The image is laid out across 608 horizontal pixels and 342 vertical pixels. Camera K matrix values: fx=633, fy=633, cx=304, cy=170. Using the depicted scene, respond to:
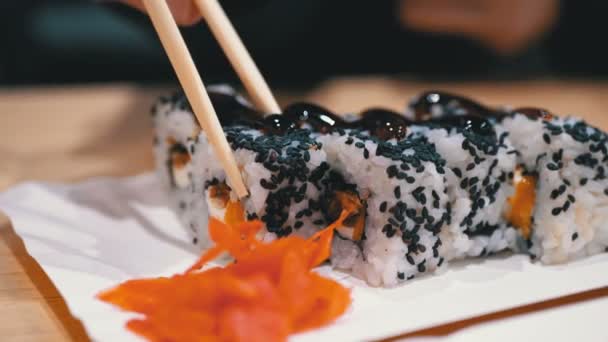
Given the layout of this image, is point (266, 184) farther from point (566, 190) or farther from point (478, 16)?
point (478, 16)

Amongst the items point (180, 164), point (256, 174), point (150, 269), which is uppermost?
point (256, 174)

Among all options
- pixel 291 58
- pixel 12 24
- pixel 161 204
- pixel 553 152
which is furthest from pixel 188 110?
pixel 12 24

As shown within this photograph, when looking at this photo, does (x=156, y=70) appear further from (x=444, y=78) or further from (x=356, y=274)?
(x=356, y=274)

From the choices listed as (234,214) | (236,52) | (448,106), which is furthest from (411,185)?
(236,52)

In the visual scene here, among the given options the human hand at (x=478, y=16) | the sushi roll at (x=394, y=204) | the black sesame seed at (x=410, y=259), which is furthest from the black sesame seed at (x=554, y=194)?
the human hand at (x=478, y=16)

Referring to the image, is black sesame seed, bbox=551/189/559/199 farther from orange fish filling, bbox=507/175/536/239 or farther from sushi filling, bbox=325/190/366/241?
sushi filling, bbox=325/190/366/241

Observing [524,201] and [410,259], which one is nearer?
[410,259]

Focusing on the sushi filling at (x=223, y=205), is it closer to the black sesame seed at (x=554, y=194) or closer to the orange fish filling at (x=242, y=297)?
the orange fish filling at (x=242, y=297)
